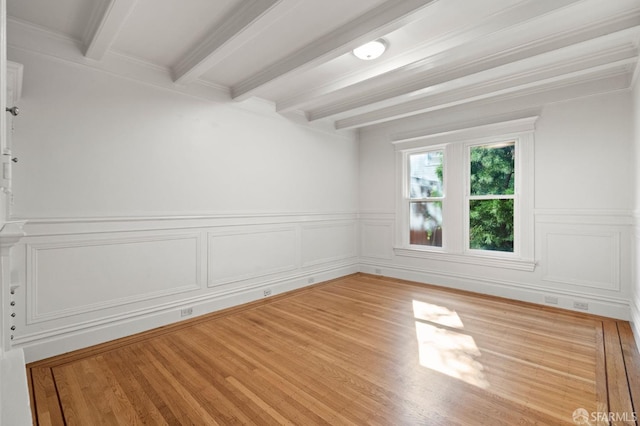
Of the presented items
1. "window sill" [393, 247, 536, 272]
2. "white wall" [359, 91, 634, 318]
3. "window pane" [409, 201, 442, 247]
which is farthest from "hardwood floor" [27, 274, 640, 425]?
"window pane" [409, 201, 442, 247]

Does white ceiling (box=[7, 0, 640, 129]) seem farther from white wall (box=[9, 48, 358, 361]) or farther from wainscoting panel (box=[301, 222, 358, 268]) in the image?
wainscoting panel (box=[301, 222, 358, 268])

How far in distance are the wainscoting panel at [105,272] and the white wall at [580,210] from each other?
12.8ft

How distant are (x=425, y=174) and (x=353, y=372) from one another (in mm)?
3673

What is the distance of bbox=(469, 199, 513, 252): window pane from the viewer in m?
4.35

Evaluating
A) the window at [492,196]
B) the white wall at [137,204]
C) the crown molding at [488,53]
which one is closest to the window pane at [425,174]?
the window at [492,196]

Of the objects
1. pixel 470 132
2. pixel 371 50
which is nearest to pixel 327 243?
pixel 470 132

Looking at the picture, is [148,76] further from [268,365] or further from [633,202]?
[633,202]

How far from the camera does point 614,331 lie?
3.13m

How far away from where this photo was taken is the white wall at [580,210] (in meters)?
3.47

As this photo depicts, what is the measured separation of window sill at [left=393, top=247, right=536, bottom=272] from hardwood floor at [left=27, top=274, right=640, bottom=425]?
0.66m

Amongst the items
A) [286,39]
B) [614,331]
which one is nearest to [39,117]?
[286,39]

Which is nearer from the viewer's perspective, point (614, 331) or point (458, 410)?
point (458, 410)

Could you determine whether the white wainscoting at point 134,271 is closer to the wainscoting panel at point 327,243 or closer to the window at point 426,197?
the wainscoting panel at point 327,243

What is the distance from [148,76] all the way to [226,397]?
3080 mm
